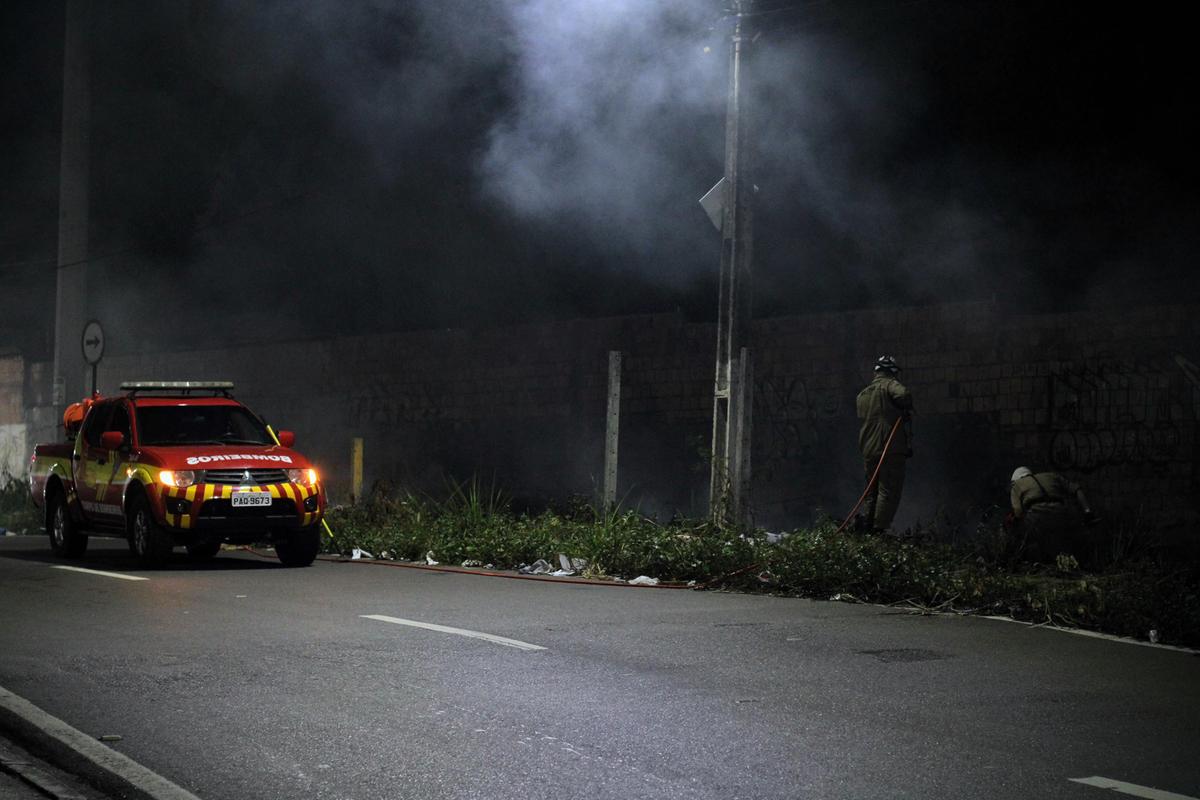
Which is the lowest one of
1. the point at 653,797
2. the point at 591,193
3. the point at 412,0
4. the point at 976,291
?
the point at 653,797


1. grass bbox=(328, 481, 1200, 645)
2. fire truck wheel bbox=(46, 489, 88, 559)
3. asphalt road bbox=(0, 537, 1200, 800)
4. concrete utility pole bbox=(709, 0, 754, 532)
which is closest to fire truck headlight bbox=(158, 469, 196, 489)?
asphalt road bbox=(0, 537, 1200, 800)

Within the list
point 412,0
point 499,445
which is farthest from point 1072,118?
point 412,0

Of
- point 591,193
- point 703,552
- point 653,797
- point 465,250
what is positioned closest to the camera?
point 653,797

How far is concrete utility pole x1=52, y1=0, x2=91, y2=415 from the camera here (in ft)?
73.1

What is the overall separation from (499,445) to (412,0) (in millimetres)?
8181

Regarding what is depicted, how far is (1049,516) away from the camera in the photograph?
12.5 meters

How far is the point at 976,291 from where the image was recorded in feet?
61.6

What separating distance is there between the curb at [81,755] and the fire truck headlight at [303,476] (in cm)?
711

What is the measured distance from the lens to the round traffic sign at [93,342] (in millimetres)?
21219

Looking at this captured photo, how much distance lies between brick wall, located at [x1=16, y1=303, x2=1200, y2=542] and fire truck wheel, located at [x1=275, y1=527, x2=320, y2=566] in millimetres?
3643

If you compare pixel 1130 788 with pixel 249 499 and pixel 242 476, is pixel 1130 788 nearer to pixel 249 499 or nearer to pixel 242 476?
pixel 249 499

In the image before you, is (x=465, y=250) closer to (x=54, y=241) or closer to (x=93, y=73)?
(x=93, y=73)

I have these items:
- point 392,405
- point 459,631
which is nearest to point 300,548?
point 459,631

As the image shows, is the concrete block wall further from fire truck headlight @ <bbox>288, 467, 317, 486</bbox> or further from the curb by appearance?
the curb
